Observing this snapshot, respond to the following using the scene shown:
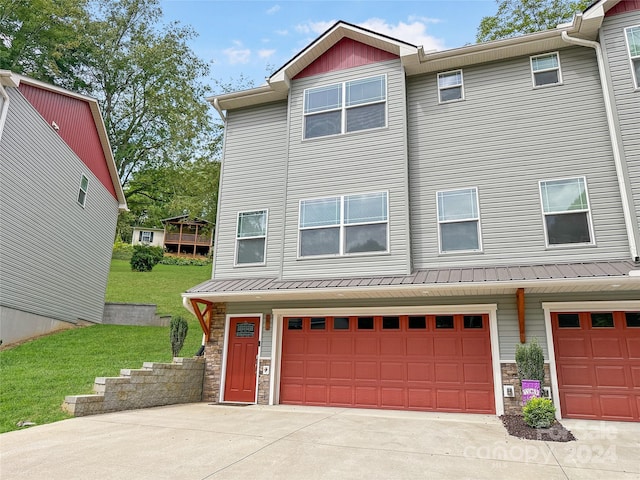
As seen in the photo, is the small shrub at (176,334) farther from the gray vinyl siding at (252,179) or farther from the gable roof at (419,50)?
the gable roof at (419,50)

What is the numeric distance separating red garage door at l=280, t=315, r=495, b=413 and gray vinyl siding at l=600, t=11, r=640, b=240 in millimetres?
4165

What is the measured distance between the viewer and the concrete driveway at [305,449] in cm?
473

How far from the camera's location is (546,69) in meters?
9.68

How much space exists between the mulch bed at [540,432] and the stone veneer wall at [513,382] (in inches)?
38.5

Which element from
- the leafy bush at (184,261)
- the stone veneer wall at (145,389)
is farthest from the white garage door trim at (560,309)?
the leafy bush at (184,261)

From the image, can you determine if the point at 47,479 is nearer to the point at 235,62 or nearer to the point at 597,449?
the point at 597,449

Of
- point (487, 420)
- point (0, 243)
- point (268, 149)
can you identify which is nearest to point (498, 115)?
point (268, 149)

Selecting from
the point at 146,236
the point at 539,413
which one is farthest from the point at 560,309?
the point at 146,236

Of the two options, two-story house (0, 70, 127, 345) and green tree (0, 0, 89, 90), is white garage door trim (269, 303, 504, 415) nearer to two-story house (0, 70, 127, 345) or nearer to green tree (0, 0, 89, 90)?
two-story house (0, 70, 127, 345)

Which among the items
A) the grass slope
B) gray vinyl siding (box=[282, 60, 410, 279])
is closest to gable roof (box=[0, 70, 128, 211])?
the grass slope

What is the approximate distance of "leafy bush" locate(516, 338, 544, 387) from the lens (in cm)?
759

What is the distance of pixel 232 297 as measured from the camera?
10.3 m

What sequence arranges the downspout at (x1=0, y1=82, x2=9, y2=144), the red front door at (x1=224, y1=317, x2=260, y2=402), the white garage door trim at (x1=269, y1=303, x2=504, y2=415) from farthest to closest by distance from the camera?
the downspout at (x1=0, y1=82, x2=9, y2=144) < the red front door at (x1=224, y1=317, x2=260, y2=402) < the white garage door trim at (x1=269, y1=303, x2=504, y2=415)

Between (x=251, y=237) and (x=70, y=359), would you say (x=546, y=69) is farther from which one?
(x=70, y=359)
